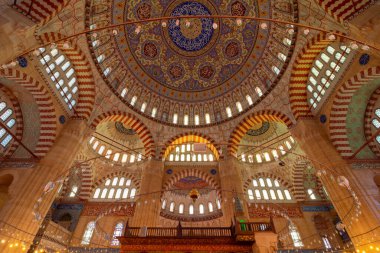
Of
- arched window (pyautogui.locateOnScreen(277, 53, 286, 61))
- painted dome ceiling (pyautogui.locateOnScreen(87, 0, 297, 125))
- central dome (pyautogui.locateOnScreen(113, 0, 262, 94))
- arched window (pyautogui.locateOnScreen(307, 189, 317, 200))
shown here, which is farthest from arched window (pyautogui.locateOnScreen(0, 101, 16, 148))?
arched window (pyautogui.locateOnScreen(307, 189, 317, 200))

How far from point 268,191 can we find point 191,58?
43.2ft

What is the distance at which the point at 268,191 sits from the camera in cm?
1858

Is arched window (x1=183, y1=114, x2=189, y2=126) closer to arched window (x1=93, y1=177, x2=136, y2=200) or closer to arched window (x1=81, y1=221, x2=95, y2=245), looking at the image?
arched window (x1=93, y1=177, x2=136, y2=200)

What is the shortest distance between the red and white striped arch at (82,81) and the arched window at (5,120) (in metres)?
3.41

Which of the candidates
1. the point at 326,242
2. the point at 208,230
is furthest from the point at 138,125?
the point at 326,242

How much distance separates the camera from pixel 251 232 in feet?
34.4

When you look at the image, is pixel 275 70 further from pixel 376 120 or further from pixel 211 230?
pixel 211 230

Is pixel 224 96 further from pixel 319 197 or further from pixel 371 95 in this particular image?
pixel 319 197

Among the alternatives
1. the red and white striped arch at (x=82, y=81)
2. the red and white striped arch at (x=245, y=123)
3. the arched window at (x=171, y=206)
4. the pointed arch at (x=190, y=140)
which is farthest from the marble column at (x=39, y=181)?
the arched window at (x=171, y=206)

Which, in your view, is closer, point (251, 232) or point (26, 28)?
point (26, 28)

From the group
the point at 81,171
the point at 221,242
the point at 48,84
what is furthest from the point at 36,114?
the point at 221,242

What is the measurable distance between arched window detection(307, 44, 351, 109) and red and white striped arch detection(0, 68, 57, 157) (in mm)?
15600

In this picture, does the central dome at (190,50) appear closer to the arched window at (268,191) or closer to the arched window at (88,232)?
the arched window at (268,191)

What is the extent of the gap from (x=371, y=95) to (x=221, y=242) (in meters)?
11.6
